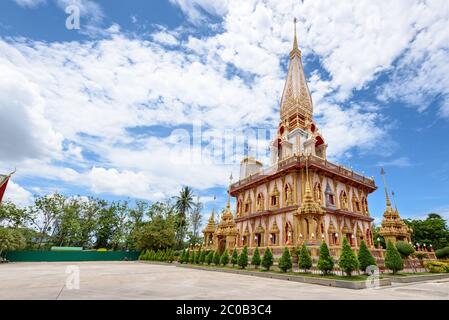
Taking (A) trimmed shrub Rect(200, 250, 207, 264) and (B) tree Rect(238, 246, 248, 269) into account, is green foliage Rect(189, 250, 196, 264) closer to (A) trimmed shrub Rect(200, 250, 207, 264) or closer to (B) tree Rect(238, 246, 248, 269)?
(A) trimmed shrub Rect(200, 250, 207, 264)

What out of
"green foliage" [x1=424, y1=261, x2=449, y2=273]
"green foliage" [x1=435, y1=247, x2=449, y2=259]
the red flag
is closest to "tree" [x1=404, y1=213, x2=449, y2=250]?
"green foliage" [x1=435, y1=247, x2=449, y2=259]

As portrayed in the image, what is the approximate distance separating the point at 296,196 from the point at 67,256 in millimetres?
37405

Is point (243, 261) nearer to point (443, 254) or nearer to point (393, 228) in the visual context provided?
point (393, 228)

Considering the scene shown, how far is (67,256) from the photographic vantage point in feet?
133

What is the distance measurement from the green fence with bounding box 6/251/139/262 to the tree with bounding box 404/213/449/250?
157 ft

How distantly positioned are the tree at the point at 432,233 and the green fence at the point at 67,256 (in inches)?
1888

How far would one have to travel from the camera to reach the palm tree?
48500 mm

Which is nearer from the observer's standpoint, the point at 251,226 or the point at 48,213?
the point at 251,226

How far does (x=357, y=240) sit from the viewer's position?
84.7 ft
